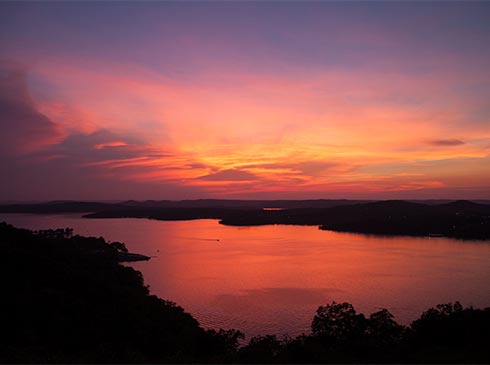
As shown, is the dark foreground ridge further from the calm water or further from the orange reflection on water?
the orange reflection on water

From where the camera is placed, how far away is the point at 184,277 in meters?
33.1

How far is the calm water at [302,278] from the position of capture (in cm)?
2244

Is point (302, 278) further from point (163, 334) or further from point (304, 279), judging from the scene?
point (163, 334)

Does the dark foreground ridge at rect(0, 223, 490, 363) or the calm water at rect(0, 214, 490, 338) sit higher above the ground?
the dark foreground ridge at rect(0, 223, 490, 363)

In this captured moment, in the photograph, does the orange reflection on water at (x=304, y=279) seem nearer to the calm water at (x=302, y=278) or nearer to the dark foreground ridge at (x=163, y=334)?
the calm water at (x=302, y=278)

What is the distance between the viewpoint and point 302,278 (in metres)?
31.7

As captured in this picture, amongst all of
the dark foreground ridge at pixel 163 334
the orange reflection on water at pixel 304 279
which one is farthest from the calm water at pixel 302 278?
the dark foreground ridge at pixel 163 334

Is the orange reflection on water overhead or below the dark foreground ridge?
below

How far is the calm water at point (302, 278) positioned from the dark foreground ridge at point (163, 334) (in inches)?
211

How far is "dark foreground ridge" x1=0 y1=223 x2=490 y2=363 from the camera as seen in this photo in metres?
10.3

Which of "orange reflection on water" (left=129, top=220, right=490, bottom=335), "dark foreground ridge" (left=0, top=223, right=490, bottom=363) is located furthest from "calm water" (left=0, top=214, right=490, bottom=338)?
"dark foreground ridge" (left=0, top=223, right=490, bottom=363)

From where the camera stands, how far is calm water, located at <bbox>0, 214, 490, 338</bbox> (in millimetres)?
22438

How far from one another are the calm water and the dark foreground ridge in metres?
5.37

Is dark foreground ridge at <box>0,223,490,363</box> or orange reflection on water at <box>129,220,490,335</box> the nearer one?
dark foreground ridge at <box>0,223,490,363</box>
